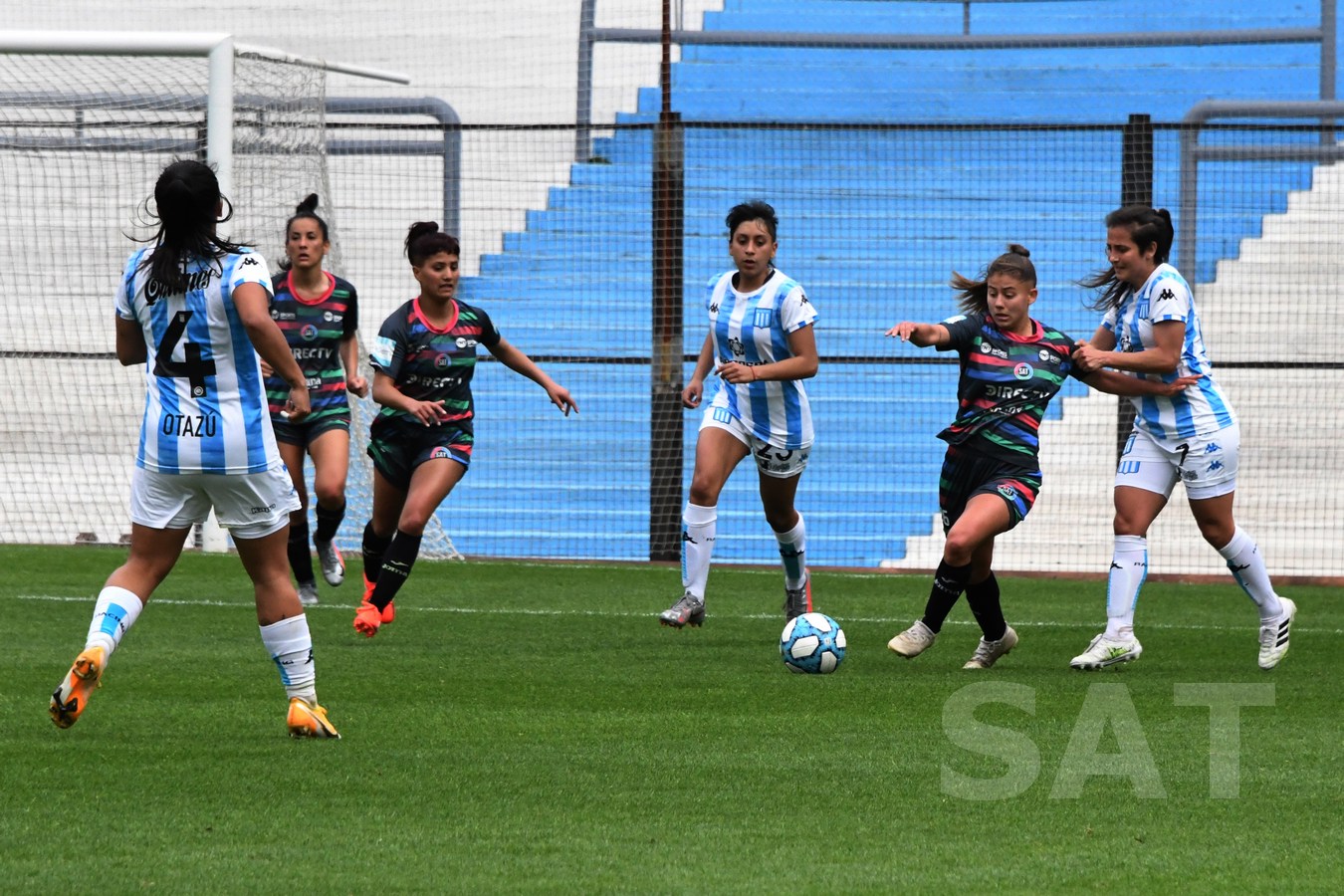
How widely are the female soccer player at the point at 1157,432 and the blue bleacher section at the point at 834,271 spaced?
18.1ft

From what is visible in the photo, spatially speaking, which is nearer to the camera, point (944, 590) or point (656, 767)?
point (656, 767)

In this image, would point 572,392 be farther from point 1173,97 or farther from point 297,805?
point 297,805

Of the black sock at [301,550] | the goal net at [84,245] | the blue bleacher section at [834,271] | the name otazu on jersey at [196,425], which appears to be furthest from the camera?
the blue bleacher section at [834,271]

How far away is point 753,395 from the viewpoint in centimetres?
893

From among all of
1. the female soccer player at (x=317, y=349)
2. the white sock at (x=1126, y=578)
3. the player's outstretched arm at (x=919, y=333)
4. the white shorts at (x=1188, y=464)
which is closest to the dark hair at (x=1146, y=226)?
the white shorts at (x=1188, y=464)

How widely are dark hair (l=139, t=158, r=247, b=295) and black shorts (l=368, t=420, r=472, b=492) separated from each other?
305cm

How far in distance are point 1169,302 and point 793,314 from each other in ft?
5.86

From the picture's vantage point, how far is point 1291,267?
48.5ft

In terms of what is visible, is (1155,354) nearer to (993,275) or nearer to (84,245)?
(993,275)

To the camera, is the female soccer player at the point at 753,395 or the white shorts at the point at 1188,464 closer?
the white shorts at the point at 1188,464

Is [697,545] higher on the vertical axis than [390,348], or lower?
lower

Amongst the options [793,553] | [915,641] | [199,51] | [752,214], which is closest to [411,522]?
[793,553]

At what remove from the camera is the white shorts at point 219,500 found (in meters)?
5.78

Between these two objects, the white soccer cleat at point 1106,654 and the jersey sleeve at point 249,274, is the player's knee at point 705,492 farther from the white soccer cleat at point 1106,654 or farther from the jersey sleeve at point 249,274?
the jersey sleeve at point 249,274
